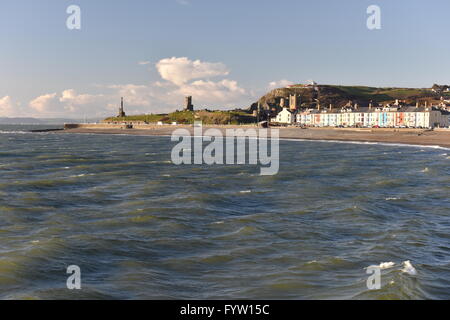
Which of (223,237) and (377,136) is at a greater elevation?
(377,136)

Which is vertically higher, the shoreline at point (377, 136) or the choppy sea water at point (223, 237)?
the shoreline at point (377, 136)

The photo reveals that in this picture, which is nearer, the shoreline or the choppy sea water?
the choppy sea water

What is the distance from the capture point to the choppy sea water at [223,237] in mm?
18438

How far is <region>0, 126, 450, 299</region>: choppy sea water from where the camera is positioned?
60.5ft

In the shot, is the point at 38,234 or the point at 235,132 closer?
the point at 38,234

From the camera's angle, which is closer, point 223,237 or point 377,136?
point 223,237

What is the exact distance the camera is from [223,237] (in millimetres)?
25703

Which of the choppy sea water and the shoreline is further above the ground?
the shoreline

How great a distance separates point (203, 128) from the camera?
7746 inches

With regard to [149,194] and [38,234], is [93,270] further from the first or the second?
[149,194]

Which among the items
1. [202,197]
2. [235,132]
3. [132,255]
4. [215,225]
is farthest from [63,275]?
[235,132]

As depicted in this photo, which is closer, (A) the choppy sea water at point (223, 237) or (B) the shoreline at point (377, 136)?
(A) the choppy sea water at point (223, 237)
